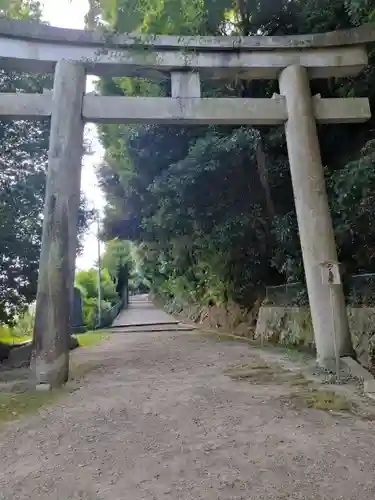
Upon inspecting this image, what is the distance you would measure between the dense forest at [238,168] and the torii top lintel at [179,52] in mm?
572

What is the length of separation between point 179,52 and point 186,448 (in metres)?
6.33

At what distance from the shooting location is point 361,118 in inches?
307

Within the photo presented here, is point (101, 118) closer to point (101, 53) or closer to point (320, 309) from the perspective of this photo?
point (101, 53)

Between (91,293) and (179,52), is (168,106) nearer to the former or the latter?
(179,52)

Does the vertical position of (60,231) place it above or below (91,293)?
below

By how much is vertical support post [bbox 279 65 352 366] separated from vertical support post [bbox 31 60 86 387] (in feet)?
11.9

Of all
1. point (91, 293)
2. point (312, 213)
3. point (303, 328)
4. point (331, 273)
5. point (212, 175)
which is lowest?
point (303, 328)

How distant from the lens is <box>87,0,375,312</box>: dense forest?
325 inches

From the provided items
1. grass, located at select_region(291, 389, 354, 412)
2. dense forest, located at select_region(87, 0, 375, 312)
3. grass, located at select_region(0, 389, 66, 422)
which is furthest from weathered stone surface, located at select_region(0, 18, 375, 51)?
grass, located at select_region(291, 389, 354, 412)

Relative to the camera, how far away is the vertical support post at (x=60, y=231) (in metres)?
6.48

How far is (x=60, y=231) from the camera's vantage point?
6.73 metres

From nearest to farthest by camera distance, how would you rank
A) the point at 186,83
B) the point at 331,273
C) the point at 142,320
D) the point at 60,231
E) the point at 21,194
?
1. the point at 331,273
2. the point at 60,231
3. the point at 186,83
4. the point at 21,194
5. the point at 142,320

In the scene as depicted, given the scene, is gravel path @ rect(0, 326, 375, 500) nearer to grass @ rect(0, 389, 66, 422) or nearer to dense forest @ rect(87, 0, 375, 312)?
grass @ rect(0, 389, 66, 422)

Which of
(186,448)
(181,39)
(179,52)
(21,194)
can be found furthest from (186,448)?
(21,194)
